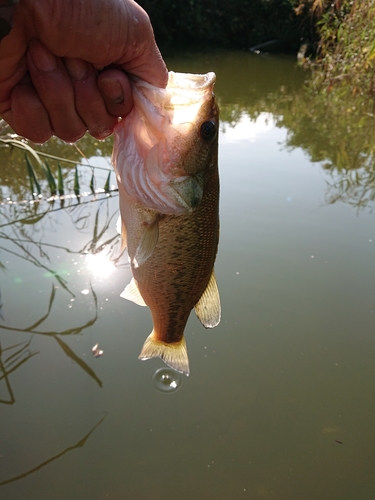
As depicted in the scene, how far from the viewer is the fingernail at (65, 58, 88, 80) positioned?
1313 millimetres

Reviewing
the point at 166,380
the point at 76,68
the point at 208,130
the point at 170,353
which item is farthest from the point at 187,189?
the point at 166,380

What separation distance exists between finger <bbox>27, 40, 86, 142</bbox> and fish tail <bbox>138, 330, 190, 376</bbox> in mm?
958

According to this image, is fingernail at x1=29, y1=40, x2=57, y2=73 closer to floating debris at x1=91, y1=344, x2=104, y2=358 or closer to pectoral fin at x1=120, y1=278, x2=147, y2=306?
pectoral fin at x1=120, y1=278, x2=147, y2=306

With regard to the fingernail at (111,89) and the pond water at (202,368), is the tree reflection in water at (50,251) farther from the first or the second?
the fingernail at (111,89)

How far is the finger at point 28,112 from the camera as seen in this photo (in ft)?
4.54

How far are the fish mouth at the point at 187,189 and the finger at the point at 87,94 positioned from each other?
308 millimetres

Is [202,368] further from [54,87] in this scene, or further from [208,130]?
[54,87]

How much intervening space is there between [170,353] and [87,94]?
112cm

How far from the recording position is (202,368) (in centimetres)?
271

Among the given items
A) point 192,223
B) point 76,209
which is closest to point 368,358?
point 192,223

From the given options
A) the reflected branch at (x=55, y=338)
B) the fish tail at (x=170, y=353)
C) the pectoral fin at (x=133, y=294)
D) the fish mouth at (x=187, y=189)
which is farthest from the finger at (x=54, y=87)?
the reflected branch at (x=55, y=338)

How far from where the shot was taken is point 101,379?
2.61 m

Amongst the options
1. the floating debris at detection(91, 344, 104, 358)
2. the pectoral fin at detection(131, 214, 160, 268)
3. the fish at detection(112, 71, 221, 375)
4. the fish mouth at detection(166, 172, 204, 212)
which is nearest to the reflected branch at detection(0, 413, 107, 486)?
the floating debris at detection(91, 344, 104, 358)

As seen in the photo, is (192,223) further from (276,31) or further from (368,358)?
(276,31)
